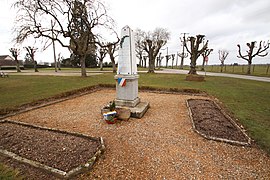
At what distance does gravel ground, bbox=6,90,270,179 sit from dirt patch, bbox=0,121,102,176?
13.9 inches

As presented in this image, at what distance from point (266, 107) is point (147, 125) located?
5340mm

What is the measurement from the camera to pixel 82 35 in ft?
53.5

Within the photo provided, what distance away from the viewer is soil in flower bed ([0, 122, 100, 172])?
257 cm

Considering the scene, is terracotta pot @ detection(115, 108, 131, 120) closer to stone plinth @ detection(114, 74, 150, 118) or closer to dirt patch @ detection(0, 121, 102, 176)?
stone plinth @ detection(114, 74, 150, 118)

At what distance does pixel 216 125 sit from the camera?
410cm

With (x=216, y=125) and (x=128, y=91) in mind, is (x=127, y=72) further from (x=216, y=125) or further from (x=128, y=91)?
(x=216, y=125)

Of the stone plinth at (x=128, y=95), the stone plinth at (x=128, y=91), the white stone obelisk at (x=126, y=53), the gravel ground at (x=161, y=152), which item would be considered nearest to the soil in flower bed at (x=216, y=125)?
the gravel ground at (x=161, y=152)

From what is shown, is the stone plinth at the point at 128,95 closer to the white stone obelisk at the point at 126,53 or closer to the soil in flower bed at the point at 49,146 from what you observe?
the white stone obelisk at the point at 126,53

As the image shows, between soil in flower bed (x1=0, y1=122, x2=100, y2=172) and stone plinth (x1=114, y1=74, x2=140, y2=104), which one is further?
stone plinth (x1=114, y1=74, x2=140, y2=104)

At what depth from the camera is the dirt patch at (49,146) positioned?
2.55 m

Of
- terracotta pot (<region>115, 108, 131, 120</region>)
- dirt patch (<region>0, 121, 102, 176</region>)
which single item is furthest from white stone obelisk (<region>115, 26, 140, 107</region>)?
dirt patch (<region>0, 121, 102, 176</region>)

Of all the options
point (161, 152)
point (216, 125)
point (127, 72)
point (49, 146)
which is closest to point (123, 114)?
point (127, 72)

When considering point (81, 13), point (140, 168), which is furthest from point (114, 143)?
point (81, 13)

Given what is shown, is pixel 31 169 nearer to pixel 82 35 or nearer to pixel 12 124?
pixel 12 124
